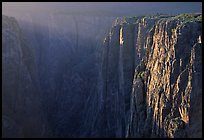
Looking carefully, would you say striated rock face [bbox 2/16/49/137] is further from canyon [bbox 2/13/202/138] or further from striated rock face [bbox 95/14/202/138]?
striated rock face [bbox 95/14/202/138]

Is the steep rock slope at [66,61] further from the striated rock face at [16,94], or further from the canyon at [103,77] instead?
the striated rock face at [16,94]

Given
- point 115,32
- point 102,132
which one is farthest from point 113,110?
point 115,32

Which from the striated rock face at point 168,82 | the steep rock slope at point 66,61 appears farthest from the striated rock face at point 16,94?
the striated rock face at point 168,82

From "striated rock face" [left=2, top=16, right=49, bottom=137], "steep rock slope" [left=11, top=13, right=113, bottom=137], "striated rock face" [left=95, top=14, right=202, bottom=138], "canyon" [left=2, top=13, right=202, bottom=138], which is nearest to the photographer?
"striated rock face" [left=95, top=14, right=202, bottom=138]

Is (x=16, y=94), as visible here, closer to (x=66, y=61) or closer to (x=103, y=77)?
(x=103, y=77)

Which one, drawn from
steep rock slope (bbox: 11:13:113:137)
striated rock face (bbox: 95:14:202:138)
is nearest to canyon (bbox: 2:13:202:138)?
striated rock face (bbox: 95:14:202:138)

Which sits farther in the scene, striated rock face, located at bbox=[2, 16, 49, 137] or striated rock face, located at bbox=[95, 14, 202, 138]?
striated rock face, located at bbox=[2, 16, 49, 137]

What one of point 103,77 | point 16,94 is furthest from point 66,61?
point 16,94
